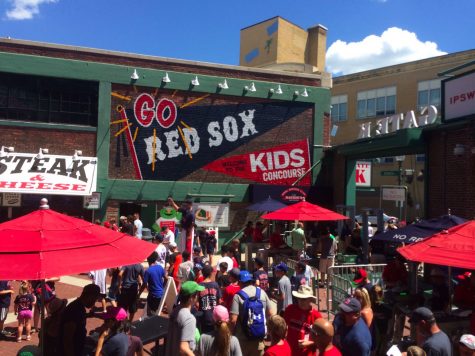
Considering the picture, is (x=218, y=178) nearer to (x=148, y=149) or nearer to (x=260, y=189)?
(x=260, y=189)

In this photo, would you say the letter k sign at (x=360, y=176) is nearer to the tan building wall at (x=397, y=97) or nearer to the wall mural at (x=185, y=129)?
the tan building wall at (x=397, y=97)

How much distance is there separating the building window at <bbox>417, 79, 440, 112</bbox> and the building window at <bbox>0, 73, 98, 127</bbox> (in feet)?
92.3

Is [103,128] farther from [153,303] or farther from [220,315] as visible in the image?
[220,315]

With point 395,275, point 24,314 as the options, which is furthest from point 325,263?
point 24,314

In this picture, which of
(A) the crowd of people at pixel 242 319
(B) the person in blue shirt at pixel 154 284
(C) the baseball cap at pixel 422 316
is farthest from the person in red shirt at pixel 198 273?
(C) the baseball cap at pixel 422 316

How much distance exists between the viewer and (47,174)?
1781 centimetres

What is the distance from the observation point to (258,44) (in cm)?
3897

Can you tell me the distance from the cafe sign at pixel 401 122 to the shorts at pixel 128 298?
45.6 ft

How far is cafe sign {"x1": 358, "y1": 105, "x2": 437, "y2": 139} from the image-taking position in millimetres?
20172

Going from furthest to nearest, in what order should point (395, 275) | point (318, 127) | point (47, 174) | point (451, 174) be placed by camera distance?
point (318, 127) < point (47, 174) < point (451, 174) < point (395, 275)

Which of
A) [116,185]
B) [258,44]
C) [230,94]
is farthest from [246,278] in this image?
[258,44]

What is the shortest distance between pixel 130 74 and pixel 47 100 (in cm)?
336

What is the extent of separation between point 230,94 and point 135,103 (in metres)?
Answer: 4.06

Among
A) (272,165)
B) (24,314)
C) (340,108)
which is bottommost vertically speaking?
(24,314)
